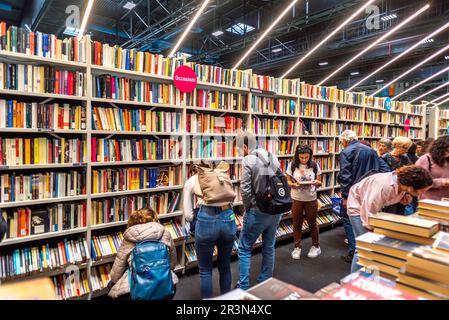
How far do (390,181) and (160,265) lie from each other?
1751 millimetres

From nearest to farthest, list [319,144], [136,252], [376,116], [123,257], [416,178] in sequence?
[416,178] < [136,252] < [123,257] < [319,144] < [376,116]

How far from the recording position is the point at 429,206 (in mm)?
1829

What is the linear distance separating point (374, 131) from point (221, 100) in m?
4.04

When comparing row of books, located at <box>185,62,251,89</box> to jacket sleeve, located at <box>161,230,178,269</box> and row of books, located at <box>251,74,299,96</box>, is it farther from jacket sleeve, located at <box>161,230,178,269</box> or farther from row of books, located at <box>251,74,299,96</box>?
jacket sleeve, located at <box>161,230,178,269</box>

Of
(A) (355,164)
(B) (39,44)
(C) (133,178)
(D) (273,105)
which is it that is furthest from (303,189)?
(B) (39,44)

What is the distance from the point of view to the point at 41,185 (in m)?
2.56

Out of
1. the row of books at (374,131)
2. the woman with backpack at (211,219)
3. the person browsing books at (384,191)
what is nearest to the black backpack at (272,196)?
the woman with backpack at (211,219)

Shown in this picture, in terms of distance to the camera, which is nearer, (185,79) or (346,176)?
(185,79)

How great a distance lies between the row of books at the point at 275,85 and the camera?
3951 mm

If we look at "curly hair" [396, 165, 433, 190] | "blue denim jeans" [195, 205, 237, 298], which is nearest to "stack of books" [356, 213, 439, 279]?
"curly hair" [396, 165, 433, 190]

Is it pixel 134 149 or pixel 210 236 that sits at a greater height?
pixel 134 149

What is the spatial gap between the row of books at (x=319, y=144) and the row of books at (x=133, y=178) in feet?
7.78

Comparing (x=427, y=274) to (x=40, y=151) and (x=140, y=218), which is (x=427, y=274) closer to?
(x=140, y=218)

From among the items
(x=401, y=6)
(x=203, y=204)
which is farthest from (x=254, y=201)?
(x=401, y=6)
